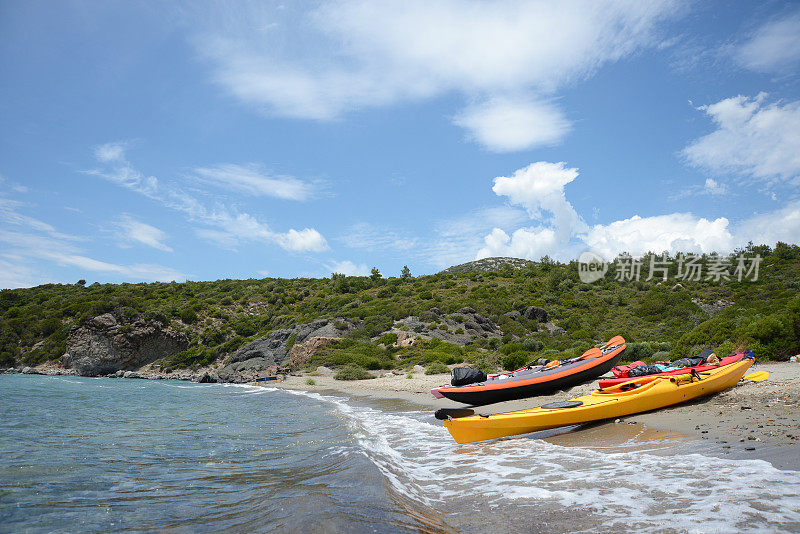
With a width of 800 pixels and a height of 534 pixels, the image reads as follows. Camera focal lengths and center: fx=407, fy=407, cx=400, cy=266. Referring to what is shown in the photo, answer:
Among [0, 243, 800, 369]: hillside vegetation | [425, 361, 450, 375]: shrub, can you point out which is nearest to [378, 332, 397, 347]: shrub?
[0, 243, 800, 369]: hillside vegetation

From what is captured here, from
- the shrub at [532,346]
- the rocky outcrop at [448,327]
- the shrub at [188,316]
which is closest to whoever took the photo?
the shrub at [532,346]

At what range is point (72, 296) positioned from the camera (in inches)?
2101

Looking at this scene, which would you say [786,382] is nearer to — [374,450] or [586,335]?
[374,450]

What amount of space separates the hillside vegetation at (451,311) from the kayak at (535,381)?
4469mm

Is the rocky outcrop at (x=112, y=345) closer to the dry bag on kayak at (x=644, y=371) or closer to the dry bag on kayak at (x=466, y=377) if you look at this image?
the dry bag on kayak at (x=466, y=377)

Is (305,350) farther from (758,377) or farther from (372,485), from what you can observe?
(372,485)

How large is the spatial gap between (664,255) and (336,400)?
53658mm

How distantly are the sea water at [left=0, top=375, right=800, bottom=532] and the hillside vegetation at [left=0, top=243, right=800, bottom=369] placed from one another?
11.6 m

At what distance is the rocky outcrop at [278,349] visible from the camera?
31.8m

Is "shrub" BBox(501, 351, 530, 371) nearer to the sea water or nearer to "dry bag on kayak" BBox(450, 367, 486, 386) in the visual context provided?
"dry bag on kayak" BBox(450, 367, 486, 386)

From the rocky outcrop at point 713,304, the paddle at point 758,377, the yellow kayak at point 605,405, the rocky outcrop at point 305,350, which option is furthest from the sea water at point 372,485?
the rocky outcrop at point 713,304

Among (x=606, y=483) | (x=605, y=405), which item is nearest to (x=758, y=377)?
(x=605, y=405)

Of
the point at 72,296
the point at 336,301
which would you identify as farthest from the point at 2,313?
the point at 336,301

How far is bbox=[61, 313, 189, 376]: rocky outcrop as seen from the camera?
3925cm
